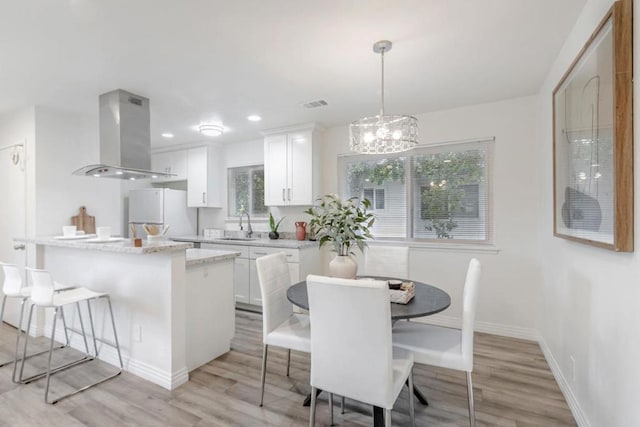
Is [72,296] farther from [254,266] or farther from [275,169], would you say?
[275,169]

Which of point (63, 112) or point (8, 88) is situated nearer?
point (8, 88)

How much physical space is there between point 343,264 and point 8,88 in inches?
131

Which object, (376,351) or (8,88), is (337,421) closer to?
(376,351)

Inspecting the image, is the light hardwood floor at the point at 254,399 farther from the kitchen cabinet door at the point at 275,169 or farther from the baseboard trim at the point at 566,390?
the kitchen cabinet door at the point at 275,169

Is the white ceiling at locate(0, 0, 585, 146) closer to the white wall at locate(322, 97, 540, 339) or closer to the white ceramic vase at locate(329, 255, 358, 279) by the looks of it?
the white wall at locate(322, 97, 540, 339)

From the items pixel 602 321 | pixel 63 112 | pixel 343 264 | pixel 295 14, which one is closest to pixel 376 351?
pixel 343 264

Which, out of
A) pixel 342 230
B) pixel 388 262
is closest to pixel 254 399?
pixel 342 230

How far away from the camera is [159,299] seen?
2.39 m

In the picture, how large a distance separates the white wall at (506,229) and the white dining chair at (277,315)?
196 cm

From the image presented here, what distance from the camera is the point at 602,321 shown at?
5.35 feet

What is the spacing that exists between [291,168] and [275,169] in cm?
26

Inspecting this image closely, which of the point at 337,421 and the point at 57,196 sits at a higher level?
the point at 57,196

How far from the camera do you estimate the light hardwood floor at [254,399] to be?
196 cm

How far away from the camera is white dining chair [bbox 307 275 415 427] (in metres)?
1.46
